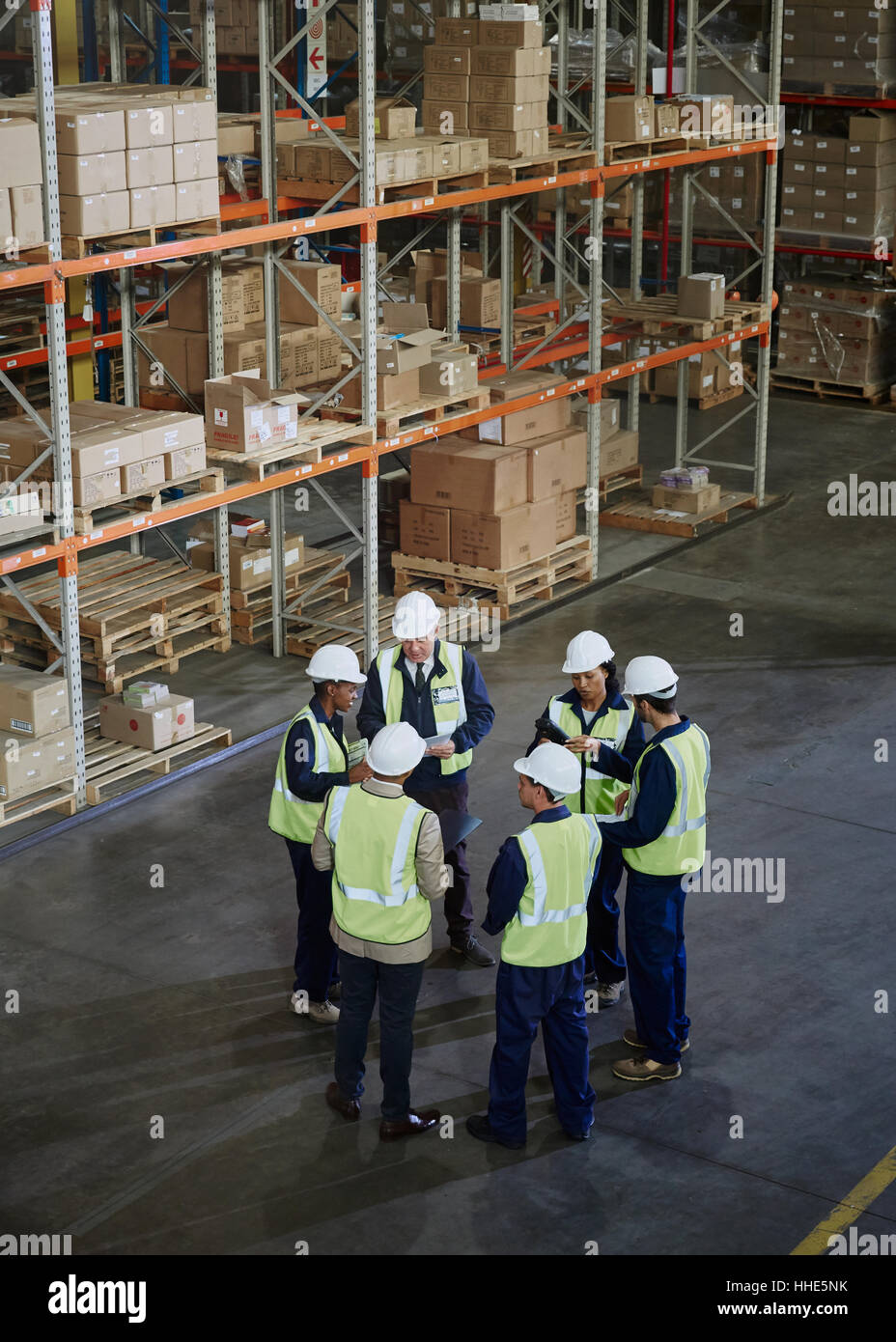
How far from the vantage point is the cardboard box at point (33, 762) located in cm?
991

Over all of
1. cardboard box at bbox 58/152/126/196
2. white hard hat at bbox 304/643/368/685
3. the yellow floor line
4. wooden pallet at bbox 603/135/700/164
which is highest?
wooden pallet at bbox 603/135/700/164

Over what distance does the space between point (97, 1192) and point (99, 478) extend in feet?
14.4

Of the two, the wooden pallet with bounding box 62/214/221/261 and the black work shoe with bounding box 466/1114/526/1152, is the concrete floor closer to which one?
the black work shoe with bounding box 466/1114/526/1152

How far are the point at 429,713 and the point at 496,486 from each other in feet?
Answer: 16.1

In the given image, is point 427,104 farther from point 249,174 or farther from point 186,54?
point 186,54

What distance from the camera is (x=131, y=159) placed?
32.0ft

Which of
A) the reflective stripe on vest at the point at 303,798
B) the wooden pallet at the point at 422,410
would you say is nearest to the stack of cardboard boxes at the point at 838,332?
the wooden pallet at the point at 422,410

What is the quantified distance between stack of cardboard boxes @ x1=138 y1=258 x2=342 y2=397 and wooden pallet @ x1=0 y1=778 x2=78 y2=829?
3.02 m

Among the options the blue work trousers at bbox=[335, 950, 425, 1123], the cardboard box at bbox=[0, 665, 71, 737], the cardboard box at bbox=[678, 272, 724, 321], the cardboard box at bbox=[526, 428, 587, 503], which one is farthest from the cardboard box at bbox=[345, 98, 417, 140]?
the blue work trousers at bbox=[335, 950, 425, 1123]

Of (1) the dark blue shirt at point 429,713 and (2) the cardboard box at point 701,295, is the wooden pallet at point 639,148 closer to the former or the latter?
(2) the cardboard box at point 701,295

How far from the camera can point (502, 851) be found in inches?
272

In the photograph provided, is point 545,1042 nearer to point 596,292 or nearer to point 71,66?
point 596,292

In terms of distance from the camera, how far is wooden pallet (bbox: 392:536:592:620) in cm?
1354
